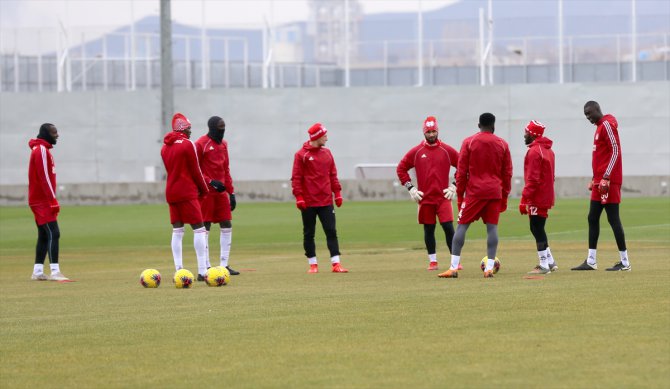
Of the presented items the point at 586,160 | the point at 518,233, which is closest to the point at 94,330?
the point at 518,233

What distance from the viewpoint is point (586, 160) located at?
45.0 metres

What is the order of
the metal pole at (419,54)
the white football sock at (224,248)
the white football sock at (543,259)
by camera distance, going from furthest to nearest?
the metal pole at (419,54) → the white football sock at (224,248) → the white football sock at (543,259)

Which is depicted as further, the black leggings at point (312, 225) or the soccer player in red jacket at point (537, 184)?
the black leggings at point (312, 225)

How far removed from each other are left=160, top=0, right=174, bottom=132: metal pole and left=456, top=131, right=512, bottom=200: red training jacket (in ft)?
89.3

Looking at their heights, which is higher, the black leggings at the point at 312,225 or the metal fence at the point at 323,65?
the metal fence at the point at 323,65

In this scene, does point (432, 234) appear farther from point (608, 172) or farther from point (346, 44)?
point (346, 44)

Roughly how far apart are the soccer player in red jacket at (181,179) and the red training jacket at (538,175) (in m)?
3.85

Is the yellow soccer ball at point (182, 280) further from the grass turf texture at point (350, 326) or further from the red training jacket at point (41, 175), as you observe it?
the red training jacket at point (41, 175)

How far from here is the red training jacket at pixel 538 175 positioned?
1597 cm

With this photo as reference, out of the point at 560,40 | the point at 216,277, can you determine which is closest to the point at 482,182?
the point at 216,277

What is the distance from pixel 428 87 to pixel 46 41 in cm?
1383

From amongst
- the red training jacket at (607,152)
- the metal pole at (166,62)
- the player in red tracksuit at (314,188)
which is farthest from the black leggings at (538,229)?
the metal pole at (166,62)

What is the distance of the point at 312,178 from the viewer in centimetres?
1792

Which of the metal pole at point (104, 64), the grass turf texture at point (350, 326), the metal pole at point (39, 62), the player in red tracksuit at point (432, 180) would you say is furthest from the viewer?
the metal pole at point (104, 64)
